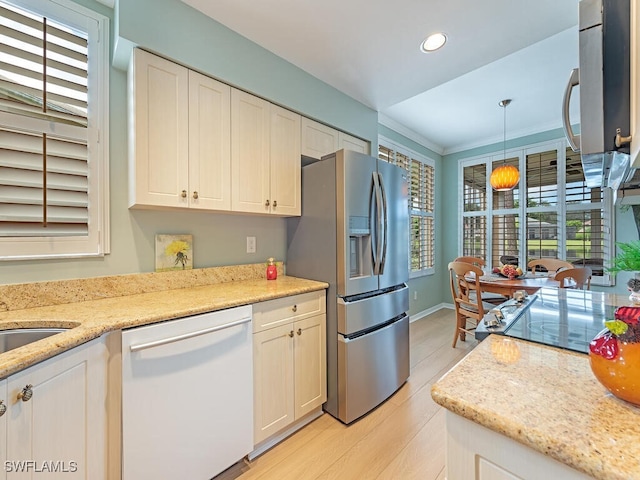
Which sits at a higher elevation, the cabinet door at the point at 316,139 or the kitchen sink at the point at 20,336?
the cabinet door at the point at 316,139

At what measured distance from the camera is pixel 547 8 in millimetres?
1663

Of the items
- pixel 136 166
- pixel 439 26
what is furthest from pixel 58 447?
pixel 439 26

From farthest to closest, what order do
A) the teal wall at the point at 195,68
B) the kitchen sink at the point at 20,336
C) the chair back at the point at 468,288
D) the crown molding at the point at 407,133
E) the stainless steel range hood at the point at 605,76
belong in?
the crown molding at the point at 407,133, the chair back at the point at 468,288, the teal wall at the point at 195,68, the kitchen sink at the point at 20,336, the stainless steel range hood at the point at 605,76

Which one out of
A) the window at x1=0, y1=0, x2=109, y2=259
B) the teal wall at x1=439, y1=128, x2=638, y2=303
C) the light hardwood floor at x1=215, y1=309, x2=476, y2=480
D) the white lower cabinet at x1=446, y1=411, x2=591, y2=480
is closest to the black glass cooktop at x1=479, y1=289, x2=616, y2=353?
the white lower cabinet at x1=446, y1=411, x2=591, y2=480

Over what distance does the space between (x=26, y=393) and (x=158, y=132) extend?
1.31m

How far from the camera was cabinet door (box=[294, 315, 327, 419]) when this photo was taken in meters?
1.85

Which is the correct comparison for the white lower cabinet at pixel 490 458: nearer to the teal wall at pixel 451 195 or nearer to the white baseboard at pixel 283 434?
the white baseboard at pixel 283 434

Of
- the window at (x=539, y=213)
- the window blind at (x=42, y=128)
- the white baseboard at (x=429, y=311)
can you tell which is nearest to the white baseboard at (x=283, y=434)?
the window blind at (x=42, y=128)

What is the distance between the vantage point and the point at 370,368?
2082 millimetres

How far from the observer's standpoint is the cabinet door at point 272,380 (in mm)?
1640

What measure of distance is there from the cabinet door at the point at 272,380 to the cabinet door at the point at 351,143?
68.0 inches

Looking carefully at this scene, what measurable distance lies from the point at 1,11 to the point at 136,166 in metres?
0.93

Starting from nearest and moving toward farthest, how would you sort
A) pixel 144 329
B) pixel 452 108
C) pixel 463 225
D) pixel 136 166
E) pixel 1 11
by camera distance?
pixel 144 329 → pixel 1 11 → pixel 136 166 → pixel 452 108 → pixel 463 225

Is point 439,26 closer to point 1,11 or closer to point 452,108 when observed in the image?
point 452,108
